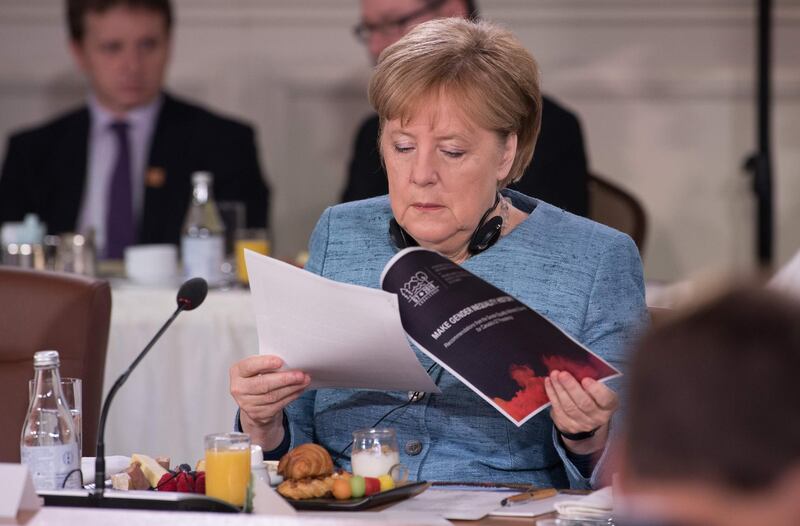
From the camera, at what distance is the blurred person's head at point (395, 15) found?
3.72 meters

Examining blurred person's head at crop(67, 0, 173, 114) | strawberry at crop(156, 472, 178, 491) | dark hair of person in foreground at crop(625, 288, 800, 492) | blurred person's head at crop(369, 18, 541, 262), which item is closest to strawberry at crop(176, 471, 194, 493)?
strawberry at crop(156, 472, 178, 491)

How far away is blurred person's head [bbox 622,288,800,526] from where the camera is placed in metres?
0.55

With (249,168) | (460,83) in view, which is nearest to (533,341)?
(460,83)

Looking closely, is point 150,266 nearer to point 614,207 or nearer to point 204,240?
point 204,240

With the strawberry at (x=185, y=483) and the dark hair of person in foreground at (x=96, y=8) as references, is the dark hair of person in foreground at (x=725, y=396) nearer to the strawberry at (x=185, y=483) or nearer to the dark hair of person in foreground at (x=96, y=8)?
the strawberry at (x=185, y=483)

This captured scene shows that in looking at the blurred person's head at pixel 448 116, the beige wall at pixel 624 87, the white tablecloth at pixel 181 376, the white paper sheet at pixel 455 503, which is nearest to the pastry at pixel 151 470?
the white paper sheet at pixel 455 503

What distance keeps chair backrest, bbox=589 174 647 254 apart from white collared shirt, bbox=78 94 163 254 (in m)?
1.55

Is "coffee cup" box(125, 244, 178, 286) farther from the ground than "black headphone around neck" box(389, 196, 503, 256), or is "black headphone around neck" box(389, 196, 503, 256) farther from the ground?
"coffee cup" box(125, 244, 178, 286)

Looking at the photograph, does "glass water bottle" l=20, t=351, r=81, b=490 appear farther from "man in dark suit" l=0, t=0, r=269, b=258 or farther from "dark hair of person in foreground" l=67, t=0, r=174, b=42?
"dark hair of person in foreground" l=67, t=0, r=174, b=42

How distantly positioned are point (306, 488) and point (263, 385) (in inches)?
8.9

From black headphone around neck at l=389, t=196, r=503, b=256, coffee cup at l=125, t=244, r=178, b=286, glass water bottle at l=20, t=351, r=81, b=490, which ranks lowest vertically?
glass water bottle at l=20, t=351, r=81, b=490

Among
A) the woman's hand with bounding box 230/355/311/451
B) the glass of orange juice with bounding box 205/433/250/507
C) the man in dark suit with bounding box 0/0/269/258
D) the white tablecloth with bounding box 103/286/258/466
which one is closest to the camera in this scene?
the glass of orange juice with bounding box 205/433/250/507

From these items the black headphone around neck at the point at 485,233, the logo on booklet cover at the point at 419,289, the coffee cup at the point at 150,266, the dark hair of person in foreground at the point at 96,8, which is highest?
the dark hair of person in foreground at the point at 96,8

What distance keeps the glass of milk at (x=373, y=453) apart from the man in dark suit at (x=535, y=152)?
149 cm
